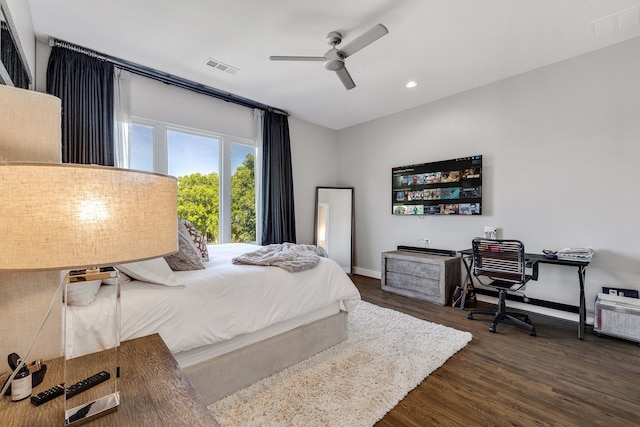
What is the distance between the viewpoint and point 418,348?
7.57 feet

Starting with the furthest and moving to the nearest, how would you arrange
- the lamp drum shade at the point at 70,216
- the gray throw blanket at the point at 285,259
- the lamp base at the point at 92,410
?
the gray throw blanket at the point at 285,259 → the lamp base at the point at 92,410 → the lamp drum shade at the point at 70,216

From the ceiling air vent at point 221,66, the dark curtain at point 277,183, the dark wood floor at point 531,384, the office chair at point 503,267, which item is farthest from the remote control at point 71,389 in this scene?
the dark curtain at point 277,183

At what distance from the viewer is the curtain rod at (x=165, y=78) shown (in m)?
2.72

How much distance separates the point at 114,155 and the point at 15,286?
2594 mm

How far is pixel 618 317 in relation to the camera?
244cm

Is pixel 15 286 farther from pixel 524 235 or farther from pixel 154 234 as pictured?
pixel 524 235

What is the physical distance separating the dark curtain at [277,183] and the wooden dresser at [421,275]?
5.39 feet

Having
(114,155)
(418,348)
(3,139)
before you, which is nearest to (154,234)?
(3,139)

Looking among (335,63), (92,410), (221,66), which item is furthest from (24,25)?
(92,410)

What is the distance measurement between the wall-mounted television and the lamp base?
12.7 feet

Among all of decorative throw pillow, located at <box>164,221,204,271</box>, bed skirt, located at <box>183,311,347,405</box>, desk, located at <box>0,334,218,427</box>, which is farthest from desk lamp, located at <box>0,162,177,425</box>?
decorative throw pillow, located at <box>164,221,204,271</box>

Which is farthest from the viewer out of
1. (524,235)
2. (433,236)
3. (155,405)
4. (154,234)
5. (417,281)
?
(433,236)

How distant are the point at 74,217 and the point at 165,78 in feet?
11.4

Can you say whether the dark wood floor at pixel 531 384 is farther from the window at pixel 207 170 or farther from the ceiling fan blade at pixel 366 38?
the window at pixel 207 170
